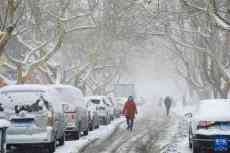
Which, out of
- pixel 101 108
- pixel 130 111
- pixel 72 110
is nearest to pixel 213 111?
pixel 72 110

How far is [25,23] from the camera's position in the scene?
128 feet

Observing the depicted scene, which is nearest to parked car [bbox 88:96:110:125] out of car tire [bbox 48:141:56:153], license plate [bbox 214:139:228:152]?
car tire [bbox 48:141:56:153]

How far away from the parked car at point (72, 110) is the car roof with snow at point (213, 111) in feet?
21.3

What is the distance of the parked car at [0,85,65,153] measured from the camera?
727 inches

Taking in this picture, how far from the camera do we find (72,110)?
2583cm

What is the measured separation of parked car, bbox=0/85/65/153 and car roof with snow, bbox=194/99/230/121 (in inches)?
151

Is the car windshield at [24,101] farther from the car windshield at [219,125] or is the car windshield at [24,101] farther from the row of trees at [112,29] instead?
the row of trees at [112,29]

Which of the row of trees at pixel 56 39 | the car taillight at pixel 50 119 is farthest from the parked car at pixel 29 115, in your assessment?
the row of trees at pixel 56 39

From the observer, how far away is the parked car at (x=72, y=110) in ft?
83.7

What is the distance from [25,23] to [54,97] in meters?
19.6

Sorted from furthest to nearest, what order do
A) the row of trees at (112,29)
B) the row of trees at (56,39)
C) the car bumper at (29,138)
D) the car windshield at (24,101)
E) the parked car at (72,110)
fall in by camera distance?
the row of trees at (56,39)
the row of trees at (112,29)
the parked car at (72,110)
the car windshield at (24,101)
the car bumper at (29,138)

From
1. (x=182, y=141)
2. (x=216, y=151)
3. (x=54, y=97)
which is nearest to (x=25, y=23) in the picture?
(x=182, y=141)

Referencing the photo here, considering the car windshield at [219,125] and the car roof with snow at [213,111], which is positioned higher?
the car roof with snow at [213,111]

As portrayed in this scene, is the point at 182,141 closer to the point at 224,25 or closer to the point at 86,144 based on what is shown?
the point at 86,144
